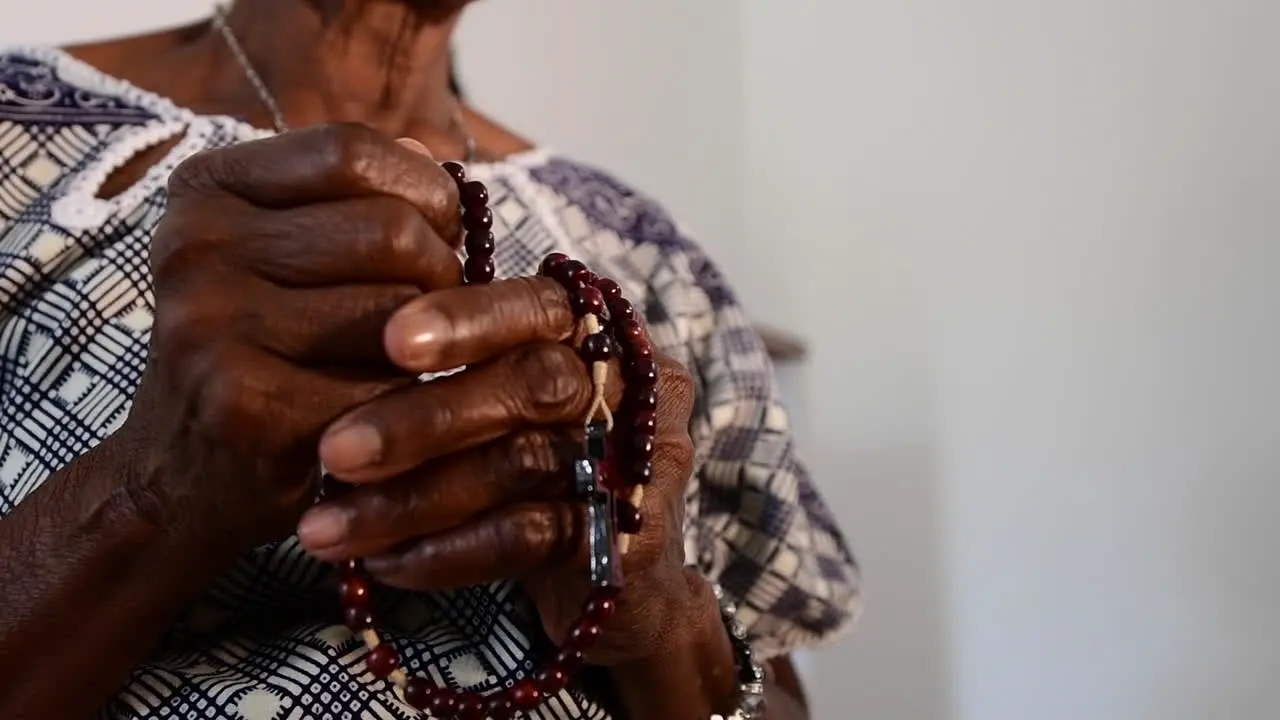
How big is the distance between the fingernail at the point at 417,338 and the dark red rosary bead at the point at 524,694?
13 centimetres

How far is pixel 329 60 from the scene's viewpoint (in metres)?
0.77

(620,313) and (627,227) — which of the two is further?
(627,227)

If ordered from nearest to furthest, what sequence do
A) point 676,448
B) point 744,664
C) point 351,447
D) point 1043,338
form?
point 351,447 → point 676,448 → point 744,664 → point 1043,338

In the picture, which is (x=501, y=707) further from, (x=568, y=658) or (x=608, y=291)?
(x=608, y=291)

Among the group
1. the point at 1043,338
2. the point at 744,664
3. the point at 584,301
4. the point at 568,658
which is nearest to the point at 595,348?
the point at 584,301

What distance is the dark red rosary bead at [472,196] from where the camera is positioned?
1.45 feet

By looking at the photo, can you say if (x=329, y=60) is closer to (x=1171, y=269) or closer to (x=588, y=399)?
(x=588, y=399)

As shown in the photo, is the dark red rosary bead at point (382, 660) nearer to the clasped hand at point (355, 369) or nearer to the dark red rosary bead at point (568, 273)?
the clasped hand at point (355, 369)

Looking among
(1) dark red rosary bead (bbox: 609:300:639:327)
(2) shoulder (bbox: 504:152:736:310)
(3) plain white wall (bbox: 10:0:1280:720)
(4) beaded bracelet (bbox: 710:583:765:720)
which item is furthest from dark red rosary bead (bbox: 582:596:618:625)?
(3) plain white wall (bbox: 10:0:1280:720)

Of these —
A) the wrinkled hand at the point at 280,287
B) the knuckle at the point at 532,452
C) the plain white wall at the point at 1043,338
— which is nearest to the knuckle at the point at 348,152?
the wrinkled hand at the point at 280,287

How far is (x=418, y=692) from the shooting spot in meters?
0.44

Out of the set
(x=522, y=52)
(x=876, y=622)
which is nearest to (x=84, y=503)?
(x=522, y=52)

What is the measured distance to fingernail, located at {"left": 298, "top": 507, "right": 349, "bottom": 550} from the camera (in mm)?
392

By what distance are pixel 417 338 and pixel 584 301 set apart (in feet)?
0.24
